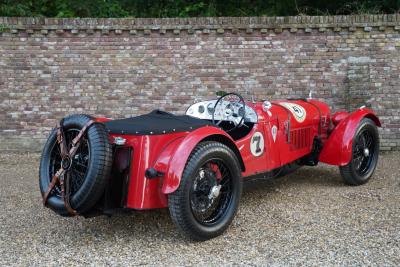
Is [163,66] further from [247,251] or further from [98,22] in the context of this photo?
[247,251]

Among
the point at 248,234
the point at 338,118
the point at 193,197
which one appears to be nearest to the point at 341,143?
the point at 338,118

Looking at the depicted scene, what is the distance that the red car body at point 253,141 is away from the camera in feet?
13.2

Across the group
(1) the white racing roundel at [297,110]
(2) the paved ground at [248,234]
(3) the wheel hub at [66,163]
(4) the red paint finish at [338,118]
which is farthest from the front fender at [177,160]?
(4) the red paint finish at [338,118]

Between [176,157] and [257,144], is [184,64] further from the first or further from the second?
[176,157]

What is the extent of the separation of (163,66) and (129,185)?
14.4 feet

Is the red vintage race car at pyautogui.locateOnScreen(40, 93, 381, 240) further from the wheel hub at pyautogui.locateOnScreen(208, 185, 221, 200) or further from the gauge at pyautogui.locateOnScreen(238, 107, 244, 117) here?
the gauge at pyautogui.locateOnScreen(238, 107, 244, 117)

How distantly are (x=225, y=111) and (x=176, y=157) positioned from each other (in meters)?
1.56

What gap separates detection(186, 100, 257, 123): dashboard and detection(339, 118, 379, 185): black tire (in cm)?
150

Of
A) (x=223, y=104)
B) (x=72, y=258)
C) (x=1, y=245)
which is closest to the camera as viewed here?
(x=72, y=258)

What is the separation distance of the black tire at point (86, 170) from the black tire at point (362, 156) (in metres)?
3.19

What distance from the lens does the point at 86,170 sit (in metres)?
3.97

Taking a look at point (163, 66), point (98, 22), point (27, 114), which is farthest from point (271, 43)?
point (27, 114)

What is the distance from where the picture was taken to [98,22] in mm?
8070

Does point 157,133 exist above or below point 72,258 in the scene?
above
